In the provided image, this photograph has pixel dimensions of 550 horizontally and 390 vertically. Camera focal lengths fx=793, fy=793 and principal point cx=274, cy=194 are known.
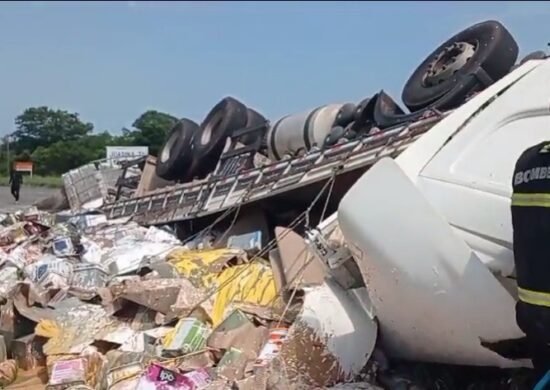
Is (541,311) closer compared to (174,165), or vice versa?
(541,311)

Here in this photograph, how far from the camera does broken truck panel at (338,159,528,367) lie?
8.96 ft

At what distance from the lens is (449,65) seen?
7250 mm

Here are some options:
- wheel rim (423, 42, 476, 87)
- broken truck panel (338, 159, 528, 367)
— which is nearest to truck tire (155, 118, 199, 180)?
wheel rim (423, 42, 476, 87)

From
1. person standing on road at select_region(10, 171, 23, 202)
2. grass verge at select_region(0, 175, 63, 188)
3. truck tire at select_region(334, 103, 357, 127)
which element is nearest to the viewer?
truck tire at select_region(334, 103, 357, 127)

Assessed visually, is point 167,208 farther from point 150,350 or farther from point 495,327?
point 495,327

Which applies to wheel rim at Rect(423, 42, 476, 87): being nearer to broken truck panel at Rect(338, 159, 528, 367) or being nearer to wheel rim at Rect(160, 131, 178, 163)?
wheel rim at Rect(160, 131, 178, 163)

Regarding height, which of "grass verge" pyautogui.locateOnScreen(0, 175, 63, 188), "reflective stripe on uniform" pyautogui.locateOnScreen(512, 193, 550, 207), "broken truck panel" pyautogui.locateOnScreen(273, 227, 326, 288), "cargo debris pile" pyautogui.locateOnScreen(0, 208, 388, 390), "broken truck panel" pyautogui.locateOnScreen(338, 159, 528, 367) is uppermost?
"reflective stripe on uniform" pyautogui.locateOnScreen(512, 193, 550, 207)

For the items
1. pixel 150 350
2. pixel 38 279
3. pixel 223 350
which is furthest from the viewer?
pixel 38 279

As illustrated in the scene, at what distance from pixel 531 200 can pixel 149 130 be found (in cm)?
1062

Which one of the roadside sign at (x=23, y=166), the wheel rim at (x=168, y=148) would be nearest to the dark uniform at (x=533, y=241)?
the roadside sign at (x=23, y=166)

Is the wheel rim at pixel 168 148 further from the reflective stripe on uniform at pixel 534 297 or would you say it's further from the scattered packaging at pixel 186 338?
the reflective stripe on uniform at pixel 534 297

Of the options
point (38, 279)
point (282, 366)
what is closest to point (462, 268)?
point (282, 366)

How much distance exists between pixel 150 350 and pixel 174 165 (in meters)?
4.98

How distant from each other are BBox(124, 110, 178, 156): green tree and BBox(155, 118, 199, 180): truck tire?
1.14 metres
